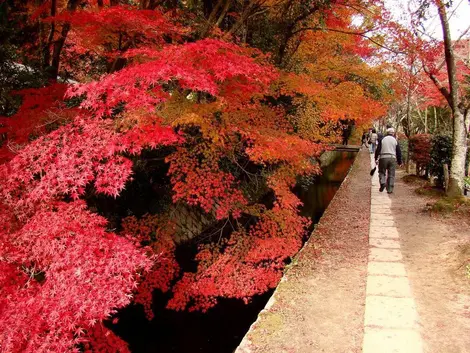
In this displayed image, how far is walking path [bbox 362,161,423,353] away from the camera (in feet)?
11.1

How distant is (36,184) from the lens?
4.59 meters

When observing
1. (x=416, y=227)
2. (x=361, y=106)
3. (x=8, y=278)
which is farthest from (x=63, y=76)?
(x=416, y=227)

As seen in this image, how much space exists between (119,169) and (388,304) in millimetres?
3744

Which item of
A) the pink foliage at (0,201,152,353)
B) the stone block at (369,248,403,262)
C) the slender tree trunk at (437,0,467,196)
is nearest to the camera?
the pink foliage at (0,201,152,353)

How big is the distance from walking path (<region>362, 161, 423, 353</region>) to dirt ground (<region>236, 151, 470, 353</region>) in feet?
0.31

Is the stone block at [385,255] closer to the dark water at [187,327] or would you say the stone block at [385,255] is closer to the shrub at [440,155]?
the dark water at [187,327]

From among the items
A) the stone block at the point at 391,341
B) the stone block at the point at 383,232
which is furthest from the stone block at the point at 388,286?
the stone block at the point at 383,232

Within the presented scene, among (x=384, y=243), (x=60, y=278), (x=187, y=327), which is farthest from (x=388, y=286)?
(x=187, y=327)

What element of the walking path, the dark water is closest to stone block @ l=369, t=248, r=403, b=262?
the walking path

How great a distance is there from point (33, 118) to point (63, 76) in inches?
199

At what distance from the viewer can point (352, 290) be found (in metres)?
4.56

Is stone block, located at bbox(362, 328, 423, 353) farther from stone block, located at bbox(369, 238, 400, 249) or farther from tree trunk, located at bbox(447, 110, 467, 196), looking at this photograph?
tree trunk, located at bbox(447, 110, 467, 196)

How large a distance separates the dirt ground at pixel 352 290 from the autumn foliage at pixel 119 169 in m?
1.44

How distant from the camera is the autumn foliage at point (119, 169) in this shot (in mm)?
3637
